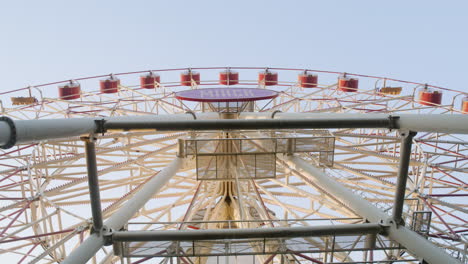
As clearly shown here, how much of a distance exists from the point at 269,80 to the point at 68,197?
63.1 ft

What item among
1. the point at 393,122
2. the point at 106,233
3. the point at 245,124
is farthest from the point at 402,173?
the point at 106,233

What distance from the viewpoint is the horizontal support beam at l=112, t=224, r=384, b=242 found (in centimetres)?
937

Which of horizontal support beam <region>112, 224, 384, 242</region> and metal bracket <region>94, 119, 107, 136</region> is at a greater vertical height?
metal bracket <region>94, 119, 107, 136</region>

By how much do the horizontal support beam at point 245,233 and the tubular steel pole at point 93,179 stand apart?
572mm

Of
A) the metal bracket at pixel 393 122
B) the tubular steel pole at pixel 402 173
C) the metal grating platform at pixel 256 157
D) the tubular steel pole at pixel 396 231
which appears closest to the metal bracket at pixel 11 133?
the metal bracket at pixel 393 122

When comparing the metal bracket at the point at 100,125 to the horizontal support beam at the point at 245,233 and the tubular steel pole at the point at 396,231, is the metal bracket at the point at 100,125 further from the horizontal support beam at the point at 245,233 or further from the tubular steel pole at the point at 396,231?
the tubular steel pole at the point at 396,231

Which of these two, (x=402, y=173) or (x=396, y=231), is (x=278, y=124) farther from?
(x=396, y=231)

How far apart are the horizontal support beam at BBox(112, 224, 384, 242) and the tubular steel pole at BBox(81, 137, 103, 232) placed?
57cm

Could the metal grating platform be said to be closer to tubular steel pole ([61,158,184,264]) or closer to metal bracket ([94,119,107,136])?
tubular steel pole ([61,158,184,264])

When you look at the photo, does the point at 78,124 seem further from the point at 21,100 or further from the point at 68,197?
the point at 21,100

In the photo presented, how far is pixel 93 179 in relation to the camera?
9.02 meters

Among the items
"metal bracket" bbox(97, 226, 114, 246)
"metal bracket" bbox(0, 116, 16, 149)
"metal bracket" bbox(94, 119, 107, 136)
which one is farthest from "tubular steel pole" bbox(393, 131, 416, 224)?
"metal bracket" bbox(0, 116, 16, 149)

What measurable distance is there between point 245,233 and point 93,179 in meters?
4.11

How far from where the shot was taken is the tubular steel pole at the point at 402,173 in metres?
8.89
